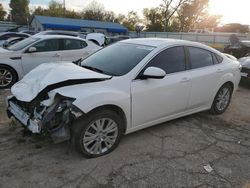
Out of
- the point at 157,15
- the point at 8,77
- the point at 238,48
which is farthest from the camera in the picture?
the point at 157,15

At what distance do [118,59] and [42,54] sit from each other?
4180 millimetres

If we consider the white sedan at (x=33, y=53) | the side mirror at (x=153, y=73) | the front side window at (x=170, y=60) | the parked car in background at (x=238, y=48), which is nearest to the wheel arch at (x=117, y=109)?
the side mirror at (x=153, y=73)

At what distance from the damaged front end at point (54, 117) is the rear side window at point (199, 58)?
2.46 metres

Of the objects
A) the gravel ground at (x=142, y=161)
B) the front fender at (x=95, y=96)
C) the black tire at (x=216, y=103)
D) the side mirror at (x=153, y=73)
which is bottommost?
the gravel ground at (x=142, y=161)

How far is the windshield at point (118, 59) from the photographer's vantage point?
4.02 m

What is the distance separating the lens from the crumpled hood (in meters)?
3.52

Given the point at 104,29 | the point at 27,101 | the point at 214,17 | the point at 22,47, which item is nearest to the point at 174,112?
the point at 27,101

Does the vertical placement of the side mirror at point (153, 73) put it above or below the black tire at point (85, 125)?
above

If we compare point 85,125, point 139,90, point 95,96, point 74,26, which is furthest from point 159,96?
point 74,26

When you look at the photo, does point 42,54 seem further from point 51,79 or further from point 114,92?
point 114,92

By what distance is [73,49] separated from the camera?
8.38 metres

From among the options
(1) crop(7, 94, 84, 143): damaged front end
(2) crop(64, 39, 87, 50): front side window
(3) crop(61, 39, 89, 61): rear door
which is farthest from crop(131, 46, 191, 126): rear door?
(2) crop(64, 39, 87, 50): front side window

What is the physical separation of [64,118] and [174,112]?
6.69 ft

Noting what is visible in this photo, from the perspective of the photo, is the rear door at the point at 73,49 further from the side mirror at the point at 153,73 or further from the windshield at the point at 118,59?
the side mirror at the point at 153,73
